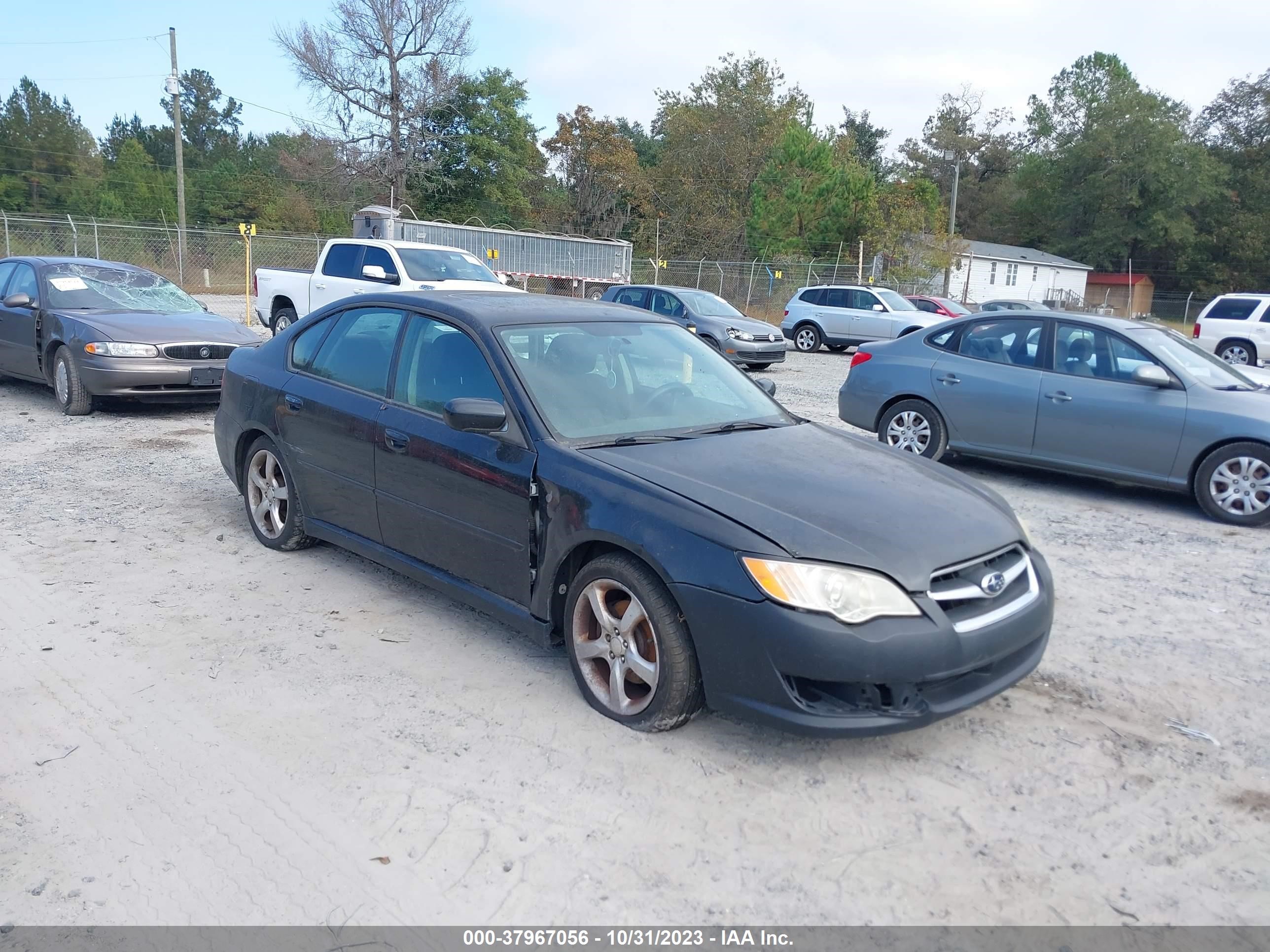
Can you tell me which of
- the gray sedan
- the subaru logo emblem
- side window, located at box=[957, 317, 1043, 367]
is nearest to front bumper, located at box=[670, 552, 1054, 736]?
the subaru logo emblem

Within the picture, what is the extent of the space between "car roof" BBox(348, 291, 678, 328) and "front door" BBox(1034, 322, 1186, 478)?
4028 mm

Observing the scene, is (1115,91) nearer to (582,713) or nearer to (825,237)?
(825,237)

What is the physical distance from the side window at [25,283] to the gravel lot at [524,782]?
610cm

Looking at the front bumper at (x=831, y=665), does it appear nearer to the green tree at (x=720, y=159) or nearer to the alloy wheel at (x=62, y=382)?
the alloy wheel at (x=62, y=382)

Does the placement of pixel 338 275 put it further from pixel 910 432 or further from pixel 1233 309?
pixel 1233 309

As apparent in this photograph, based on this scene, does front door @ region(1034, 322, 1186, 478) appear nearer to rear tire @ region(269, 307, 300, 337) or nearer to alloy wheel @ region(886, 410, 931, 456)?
alloy wheel @ region(886, 410, 931, 456)

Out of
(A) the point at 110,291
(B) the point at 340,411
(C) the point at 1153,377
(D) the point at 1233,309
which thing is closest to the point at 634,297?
(A) the point at 110,291

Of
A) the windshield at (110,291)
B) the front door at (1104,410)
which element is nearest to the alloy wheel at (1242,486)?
the front door at (1104,410)

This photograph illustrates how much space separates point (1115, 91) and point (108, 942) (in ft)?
242

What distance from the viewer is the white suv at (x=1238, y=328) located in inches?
808

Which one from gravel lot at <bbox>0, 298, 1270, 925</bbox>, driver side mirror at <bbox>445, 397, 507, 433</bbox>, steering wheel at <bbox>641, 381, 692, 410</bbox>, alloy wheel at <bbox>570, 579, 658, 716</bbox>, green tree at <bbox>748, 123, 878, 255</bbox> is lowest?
gravel lot at <bbox>0, 298, 1270, 925</bbox>

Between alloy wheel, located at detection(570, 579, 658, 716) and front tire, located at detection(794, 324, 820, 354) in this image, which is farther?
front tire, located at detection(794, 324, 820, 354)

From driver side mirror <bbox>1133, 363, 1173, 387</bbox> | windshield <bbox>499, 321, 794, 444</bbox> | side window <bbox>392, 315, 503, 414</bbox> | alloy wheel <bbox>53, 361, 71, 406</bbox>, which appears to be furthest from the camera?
alloy wheel <bbox>53, 361, 71, 406</bbox>

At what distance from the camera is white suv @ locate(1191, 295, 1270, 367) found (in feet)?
67.3
